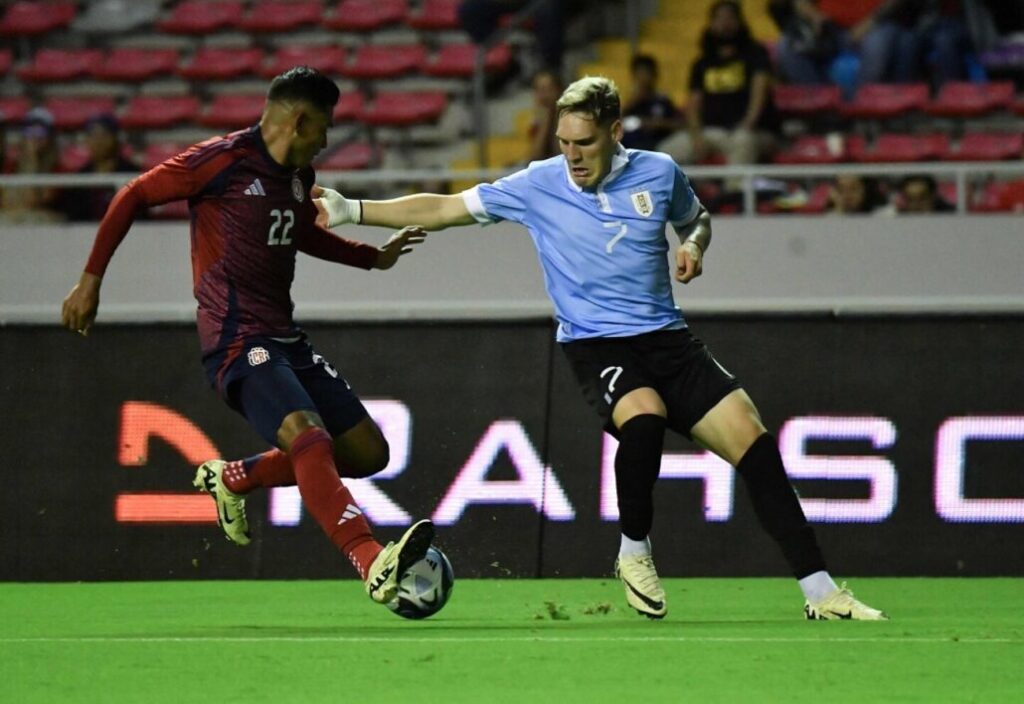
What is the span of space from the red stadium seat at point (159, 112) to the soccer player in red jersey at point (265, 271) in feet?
36.0

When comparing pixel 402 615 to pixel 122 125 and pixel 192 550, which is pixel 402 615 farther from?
pixel 122 125

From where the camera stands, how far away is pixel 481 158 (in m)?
15.0

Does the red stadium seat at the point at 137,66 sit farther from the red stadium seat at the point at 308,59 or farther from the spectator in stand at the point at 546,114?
the spectator in stand at the point at 546,114

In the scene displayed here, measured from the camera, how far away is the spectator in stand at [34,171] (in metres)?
14.5

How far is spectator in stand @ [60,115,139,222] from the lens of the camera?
14375 mm

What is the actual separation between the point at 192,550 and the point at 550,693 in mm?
4619

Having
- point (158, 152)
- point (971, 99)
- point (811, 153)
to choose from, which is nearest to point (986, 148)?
point (971, 99)

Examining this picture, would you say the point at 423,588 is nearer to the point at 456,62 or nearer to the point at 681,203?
the point at 681,203

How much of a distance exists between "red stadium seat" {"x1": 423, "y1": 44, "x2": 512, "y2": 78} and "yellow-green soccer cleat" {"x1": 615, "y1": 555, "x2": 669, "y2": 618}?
425 inches

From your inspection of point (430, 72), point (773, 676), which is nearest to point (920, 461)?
point (773, 676)

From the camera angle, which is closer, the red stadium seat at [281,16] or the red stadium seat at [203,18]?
→ the red stadium seat at [281,16]

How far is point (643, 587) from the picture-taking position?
285 inches

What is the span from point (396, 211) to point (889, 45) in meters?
9.55

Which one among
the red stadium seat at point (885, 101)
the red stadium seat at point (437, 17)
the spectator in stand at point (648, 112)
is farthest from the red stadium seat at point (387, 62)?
the red stadium seat at point (885, 101)
